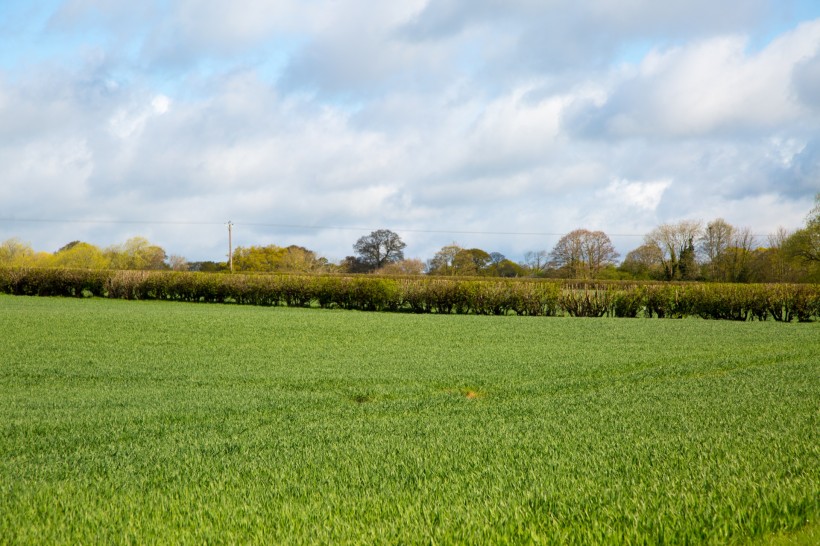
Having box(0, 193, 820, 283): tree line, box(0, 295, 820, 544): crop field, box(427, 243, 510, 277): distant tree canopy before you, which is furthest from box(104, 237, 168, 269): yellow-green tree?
box(0, 295, 820, 544): crop field

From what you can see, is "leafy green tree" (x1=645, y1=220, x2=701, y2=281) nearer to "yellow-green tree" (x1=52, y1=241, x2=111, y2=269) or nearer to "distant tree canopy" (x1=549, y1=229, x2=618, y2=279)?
"distant tree canopy" (x1=549, y1=229, x2=618, y2=279)

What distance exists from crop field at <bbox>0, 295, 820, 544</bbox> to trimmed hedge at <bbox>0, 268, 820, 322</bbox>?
14399 mm

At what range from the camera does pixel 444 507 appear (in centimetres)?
376

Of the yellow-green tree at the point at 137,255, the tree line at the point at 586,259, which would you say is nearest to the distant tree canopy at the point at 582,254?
the tree line at the point at 586,259

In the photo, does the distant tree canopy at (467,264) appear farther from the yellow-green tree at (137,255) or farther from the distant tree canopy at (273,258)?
the yellow-green tree at (137,255)

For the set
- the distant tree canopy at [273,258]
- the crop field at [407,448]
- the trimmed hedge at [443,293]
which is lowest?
the crop field at [407,448]

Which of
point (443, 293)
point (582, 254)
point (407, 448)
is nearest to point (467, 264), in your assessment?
point (582, 254)

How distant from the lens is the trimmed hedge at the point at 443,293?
25.1m

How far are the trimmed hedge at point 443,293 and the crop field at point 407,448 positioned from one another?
14.4 meters

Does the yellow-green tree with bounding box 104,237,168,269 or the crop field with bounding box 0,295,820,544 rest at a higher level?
the yellow-green tree with bounding box 104,237,168,269

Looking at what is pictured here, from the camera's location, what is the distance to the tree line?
46.8 m

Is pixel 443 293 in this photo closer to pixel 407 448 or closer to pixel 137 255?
pixel 407 448

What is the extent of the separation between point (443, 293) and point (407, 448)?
22997 mm

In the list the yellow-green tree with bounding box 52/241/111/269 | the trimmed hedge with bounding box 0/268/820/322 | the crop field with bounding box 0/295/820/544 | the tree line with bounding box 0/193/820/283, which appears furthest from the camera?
the yellow-green tree with bounding box 52/241/111/269
